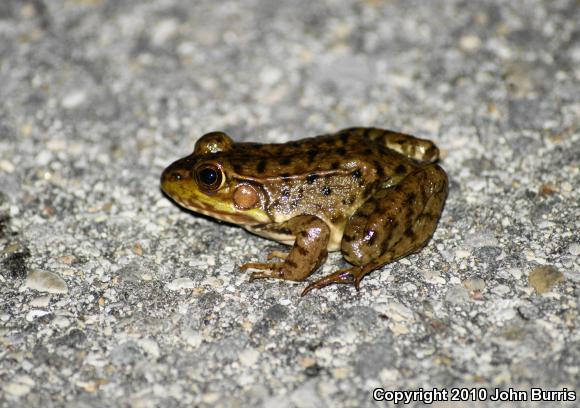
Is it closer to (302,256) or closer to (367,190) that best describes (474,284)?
(367,190)

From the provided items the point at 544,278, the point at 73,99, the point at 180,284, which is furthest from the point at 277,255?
the point at 73,99

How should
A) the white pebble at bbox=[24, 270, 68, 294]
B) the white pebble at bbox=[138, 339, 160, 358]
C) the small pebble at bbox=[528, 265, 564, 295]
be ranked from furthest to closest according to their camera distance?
the white pebble at bbox=[24, 270, 68, 294]
the small pebble at bbox=[528, 265, 564, 295]
the white pebble at bbox=[138, 339, 160, 358]

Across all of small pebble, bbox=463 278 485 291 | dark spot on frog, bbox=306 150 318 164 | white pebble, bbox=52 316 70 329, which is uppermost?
dark spot on frog, bbox=306 150 318 164

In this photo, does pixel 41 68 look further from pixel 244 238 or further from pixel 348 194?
pixel 348 194

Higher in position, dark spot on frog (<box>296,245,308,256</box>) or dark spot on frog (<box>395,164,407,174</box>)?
dark spot on frog (<box>395,164,407,174</box>)

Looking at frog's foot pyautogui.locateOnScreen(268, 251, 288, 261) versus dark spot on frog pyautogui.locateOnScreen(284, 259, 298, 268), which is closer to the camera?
dark spot on frog pyautogui.locateOnScreen(284, 259, 298, 268)

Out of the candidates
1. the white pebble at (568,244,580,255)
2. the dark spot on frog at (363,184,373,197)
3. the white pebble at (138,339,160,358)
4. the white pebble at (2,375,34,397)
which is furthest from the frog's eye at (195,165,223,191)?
the white pebble at (568,244,580,255)

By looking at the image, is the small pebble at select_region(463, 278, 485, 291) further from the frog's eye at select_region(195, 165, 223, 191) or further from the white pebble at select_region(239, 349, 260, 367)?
the frog's eye at select_region(195, 165, 223, 191)
